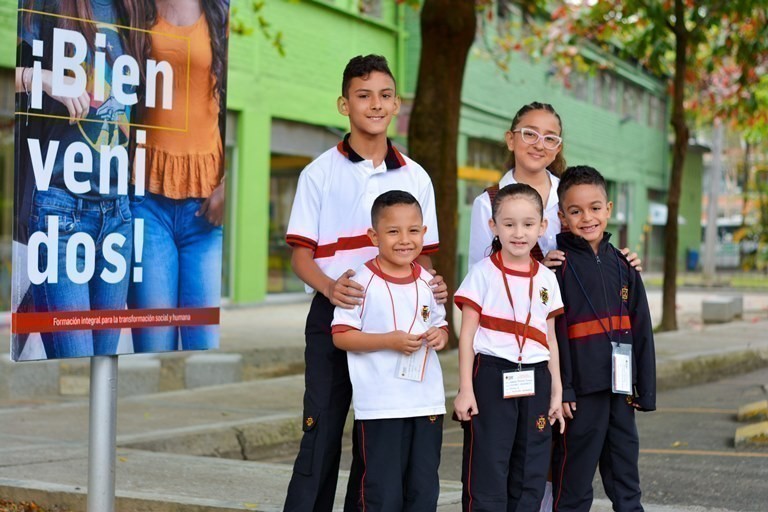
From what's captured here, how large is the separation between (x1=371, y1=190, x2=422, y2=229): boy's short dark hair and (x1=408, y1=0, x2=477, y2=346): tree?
314 inches

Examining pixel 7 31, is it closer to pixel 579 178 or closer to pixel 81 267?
A: pixel 81 267

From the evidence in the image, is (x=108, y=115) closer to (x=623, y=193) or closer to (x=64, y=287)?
(x=64, y=287)

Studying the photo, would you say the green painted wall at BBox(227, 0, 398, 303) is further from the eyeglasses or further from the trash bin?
the trash bin

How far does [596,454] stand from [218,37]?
2.38m

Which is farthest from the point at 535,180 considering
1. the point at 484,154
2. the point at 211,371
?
the point at 484,154

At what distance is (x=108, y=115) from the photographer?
4645 millimetres

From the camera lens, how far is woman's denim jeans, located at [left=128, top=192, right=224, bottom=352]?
4836 mm

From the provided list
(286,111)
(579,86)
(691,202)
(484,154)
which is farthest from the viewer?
(691,202)

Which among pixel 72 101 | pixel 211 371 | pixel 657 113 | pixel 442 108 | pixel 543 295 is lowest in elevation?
pixel 211 371

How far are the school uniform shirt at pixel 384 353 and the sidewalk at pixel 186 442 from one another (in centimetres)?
122

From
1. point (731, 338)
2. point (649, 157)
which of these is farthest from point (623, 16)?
point (649, 157)

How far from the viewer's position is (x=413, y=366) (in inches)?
173

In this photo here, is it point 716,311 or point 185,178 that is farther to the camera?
point 716,311

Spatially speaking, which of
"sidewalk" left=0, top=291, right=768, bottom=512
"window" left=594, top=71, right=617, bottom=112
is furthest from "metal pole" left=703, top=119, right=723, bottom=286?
"sidewalk" left=0, top=291, right=768, bottom=512
